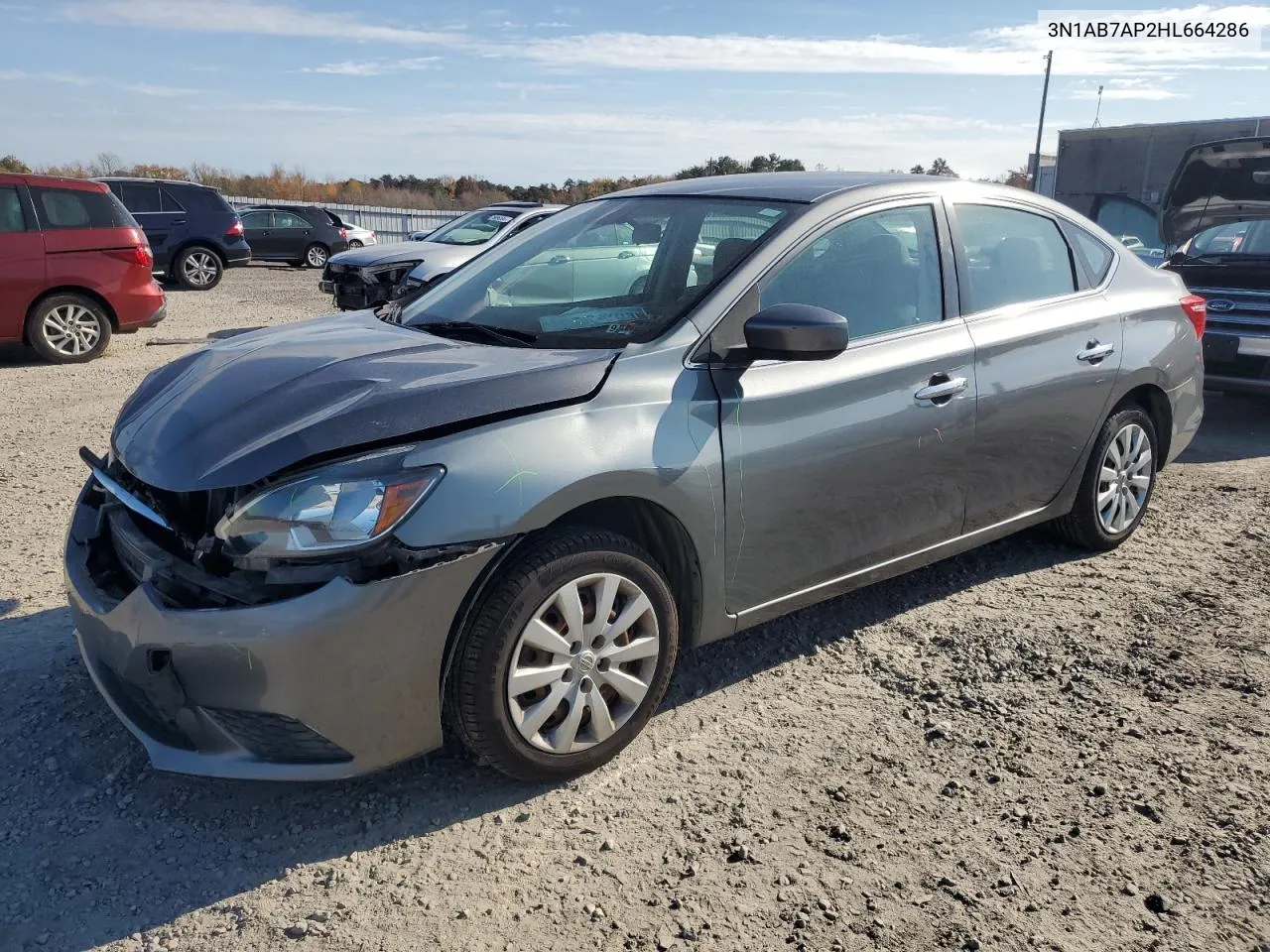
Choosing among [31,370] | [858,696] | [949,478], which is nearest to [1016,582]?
[949,478]

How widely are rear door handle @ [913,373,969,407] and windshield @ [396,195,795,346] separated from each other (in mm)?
784

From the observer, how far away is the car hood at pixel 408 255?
11234 millimetres

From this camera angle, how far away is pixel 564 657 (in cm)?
282

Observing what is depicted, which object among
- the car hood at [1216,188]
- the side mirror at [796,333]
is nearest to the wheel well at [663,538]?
the side mirror at [796,333]

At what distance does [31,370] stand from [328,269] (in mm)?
3476

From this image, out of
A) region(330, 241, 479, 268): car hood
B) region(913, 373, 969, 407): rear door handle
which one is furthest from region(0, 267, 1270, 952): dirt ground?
region(330, 241, 479, 268): car hood

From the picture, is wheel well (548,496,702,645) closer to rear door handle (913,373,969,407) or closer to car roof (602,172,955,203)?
rear door handle (913,373,969,407)

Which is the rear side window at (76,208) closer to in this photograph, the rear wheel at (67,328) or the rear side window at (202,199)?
the rear wheel at (67,328)

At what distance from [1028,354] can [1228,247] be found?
5447 millimetres

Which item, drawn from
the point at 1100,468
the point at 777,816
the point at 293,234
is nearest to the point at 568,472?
the point at 777,816

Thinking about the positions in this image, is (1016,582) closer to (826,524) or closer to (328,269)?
(826,524)

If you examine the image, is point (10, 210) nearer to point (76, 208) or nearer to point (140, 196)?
point (76, 208)

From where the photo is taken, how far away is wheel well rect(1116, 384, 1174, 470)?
4.71 m

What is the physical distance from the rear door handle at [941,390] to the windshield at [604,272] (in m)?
0.78
